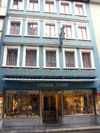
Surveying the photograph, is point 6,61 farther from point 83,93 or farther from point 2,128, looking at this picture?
point 83,93

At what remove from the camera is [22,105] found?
1056 centimetres

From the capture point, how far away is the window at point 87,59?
475 inches

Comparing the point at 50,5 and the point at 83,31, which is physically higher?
the point at 50,5

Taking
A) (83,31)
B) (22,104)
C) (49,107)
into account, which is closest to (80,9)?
(83,31)

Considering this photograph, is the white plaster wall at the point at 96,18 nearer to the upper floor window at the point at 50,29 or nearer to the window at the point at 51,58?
the upper floor window at the point at 50,29

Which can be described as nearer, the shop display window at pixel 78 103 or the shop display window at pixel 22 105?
the shop display window at pixel 22 105

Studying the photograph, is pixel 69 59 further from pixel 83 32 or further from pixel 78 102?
pixel 78 102

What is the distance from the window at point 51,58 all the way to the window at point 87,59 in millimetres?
2715

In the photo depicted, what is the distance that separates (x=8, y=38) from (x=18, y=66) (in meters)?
3.16

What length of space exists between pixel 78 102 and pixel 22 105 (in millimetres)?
5397

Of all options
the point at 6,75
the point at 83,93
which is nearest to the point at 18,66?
the point at 6,75

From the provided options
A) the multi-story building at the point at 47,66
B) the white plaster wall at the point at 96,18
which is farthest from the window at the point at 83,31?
the white plaster wall at the point at 96,18

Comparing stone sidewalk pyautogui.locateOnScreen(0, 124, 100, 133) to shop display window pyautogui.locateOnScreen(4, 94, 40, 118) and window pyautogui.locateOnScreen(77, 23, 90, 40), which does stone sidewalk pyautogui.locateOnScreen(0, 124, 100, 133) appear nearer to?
shop display window pyautogui.locateOnScreen(4, 94, 40, 118)

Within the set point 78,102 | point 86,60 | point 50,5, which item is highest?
point 50,5
